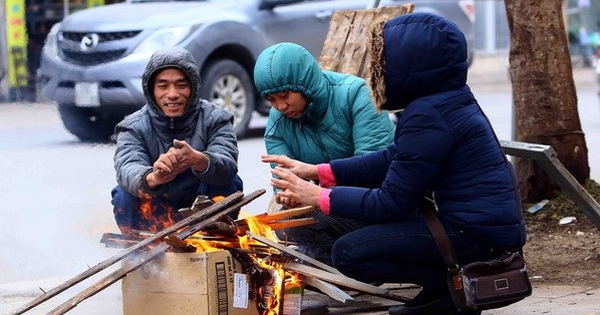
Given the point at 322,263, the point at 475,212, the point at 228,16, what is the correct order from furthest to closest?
the point at 228,16
the point at 322,263
the point at 475,212

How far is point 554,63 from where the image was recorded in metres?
7.41

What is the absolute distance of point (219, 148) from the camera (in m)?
5.72

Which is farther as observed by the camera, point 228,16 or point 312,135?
point 228,16

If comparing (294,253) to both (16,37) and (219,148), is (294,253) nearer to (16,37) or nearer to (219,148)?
(219,148)

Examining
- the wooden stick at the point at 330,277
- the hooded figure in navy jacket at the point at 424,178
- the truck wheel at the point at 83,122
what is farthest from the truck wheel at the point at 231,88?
the hooded figure in navy jacket at the point at 424,178

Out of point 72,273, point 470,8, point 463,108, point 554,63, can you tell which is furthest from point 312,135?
point 470,8

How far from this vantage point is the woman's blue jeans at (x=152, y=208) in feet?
18.8

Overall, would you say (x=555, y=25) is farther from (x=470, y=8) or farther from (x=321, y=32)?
(x=470, y=8)

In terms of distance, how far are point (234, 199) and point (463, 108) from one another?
953 mm

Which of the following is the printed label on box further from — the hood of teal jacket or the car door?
the car door

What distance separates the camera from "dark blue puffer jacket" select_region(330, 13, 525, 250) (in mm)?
4719

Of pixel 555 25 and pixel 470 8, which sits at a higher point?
pixel 555 25

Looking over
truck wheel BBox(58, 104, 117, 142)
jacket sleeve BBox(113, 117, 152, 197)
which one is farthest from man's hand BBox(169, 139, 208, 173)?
truck wheel BBox(58, 104, 117, 142)

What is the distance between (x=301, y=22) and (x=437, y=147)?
9182mm
